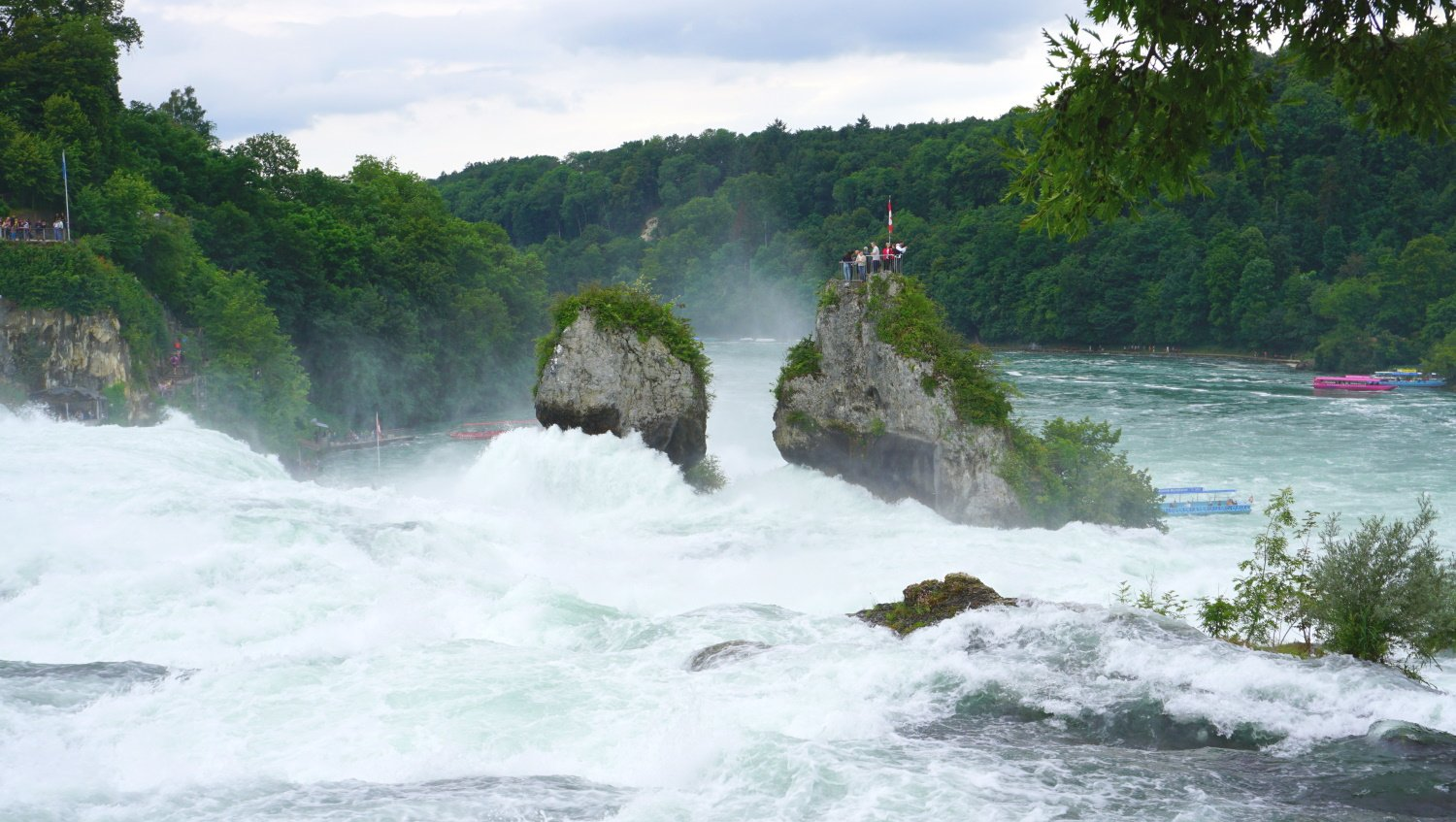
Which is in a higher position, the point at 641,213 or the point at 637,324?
the point at 641,213

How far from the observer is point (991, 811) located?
947 cm

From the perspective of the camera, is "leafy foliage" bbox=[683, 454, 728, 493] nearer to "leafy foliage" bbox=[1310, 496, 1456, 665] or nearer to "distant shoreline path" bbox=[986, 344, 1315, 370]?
"leafy foliage" bbox=[1310, 496, 1456, 665]

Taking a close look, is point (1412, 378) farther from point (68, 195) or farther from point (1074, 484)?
point (68, 195)

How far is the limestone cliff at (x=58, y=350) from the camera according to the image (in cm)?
3481

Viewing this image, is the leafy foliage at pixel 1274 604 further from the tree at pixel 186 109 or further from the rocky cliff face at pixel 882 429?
the tree at pixel 186 109

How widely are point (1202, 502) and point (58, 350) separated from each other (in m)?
30.5

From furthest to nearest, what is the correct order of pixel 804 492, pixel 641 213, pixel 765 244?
pixel 641 213
pixel 765 244
pixel 804 492

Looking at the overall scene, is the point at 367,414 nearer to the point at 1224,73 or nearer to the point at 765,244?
the point at 1224,73

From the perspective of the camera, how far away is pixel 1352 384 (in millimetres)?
61750

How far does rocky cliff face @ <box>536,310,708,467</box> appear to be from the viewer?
2923 cm

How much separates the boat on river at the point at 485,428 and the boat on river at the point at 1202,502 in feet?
80.5

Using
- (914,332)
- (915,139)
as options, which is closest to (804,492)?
(914,332)

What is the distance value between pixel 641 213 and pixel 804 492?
113637mm

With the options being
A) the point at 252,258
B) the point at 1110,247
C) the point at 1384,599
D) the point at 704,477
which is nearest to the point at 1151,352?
the point at 1110,247
